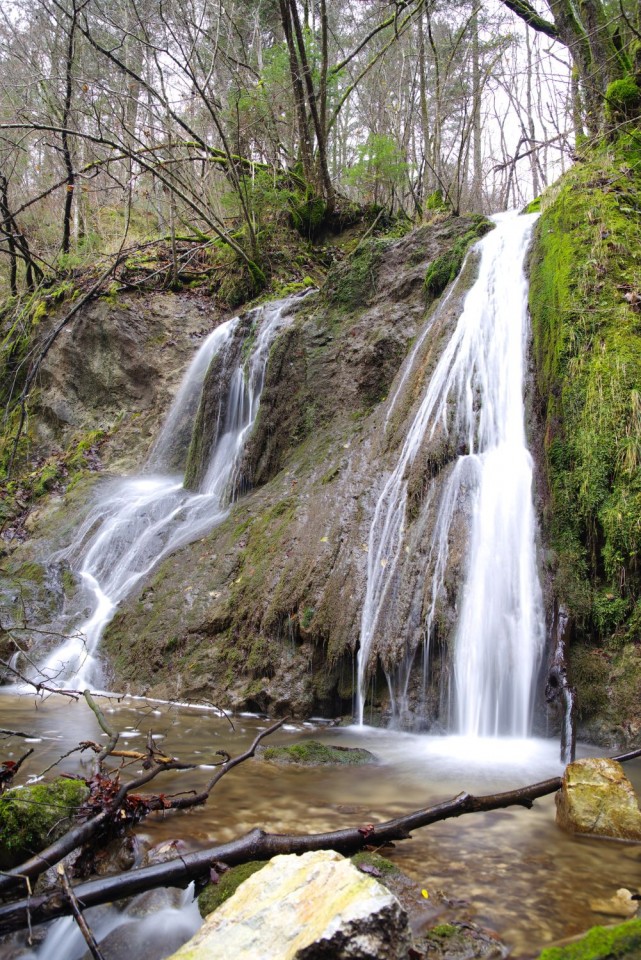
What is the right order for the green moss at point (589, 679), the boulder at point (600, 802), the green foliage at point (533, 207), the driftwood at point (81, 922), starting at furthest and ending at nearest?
the green foliage at point (533, 207), the green moss at point (589, 679), the boulder at point (600, 802), the driftwood at point (81, 922)

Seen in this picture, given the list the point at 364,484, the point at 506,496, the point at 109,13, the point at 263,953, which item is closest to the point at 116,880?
the point at 263,953

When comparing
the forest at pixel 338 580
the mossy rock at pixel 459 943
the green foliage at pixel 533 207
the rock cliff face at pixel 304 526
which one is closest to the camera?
the mossy rock at pixel 459 943

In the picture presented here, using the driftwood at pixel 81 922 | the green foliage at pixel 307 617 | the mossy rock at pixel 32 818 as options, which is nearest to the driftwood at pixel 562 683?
the green foliage at pixel 307 617

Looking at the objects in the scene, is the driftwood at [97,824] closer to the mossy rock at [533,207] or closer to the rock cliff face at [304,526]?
the rock cliff face at [304,526]

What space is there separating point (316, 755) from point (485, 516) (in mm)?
2502

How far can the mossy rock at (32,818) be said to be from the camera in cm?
237

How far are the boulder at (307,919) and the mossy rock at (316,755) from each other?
2080 millimetres

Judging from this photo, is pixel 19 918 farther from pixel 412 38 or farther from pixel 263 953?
pixel 412 38

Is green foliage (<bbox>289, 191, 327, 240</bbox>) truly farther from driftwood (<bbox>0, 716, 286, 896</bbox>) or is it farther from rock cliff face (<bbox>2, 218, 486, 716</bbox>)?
driftwood (<bbox>0, 716, 286, 896</bbox>)

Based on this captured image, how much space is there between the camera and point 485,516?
5.41 m

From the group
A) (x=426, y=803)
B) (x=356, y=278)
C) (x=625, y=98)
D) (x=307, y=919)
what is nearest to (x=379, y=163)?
(x=356, y=278)

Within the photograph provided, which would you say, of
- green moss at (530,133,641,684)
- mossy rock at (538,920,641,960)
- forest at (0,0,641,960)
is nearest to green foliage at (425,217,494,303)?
forest at (0,0,641,960)

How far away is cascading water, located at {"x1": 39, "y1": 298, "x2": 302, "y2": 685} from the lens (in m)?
7.04

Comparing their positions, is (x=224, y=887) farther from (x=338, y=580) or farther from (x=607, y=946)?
(x=338, y=580)
